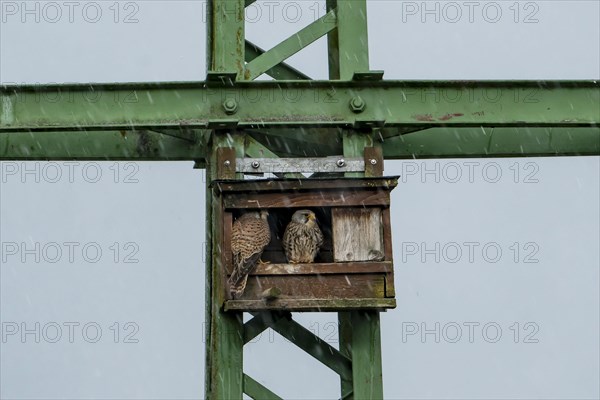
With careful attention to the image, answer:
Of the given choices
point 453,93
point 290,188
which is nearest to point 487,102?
point 453,93

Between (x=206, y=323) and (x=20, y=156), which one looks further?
(x=20, y=156)

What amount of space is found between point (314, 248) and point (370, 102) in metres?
0.94

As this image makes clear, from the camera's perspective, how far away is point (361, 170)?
762 cm

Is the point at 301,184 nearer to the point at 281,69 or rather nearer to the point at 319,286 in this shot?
the point at 319,286

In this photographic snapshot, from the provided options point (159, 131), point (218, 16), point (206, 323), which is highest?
point (218, 16)

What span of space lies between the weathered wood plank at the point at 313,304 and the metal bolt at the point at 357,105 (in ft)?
3.86

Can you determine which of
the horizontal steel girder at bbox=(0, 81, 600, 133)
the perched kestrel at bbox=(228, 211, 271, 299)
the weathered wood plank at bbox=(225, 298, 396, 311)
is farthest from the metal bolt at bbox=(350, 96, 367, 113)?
the weathered wood plank at bbox=(225, 298, 396, 311)

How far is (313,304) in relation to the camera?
7.20 metres

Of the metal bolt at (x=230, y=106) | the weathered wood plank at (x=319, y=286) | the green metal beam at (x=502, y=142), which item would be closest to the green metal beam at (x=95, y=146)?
the metal bolt at (x=230, y=106)

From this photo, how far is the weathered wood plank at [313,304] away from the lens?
719 centimetres

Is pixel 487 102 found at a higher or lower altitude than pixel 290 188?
higher

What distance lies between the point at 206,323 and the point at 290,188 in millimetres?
912

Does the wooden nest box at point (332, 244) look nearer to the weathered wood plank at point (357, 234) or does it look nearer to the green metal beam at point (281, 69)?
the weathered wood plank at point (357, 234)

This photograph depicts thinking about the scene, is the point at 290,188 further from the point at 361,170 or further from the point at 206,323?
the point at 206,323
